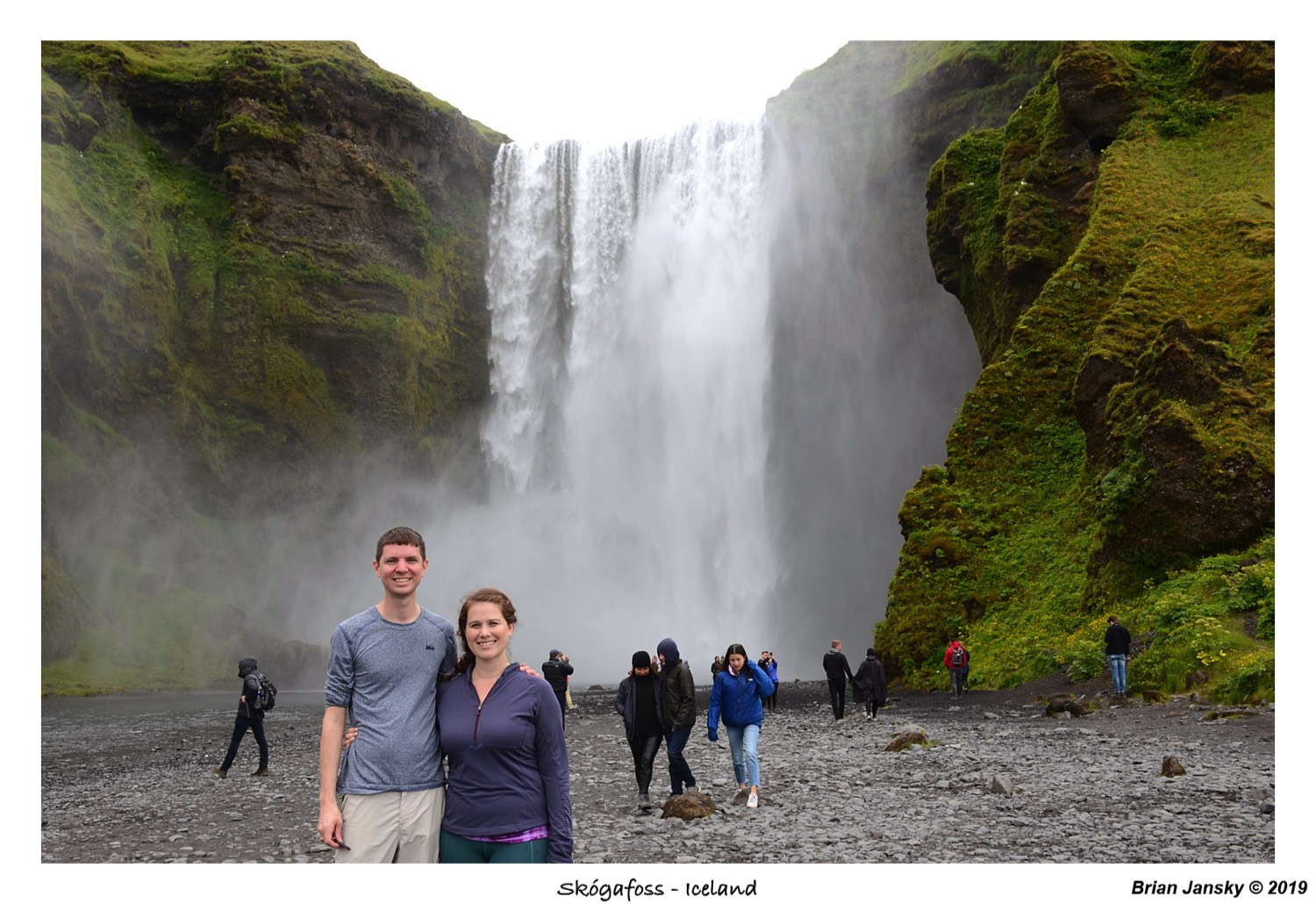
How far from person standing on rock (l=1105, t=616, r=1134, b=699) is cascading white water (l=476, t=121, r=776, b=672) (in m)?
29.1

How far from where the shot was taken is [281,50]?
5631 cm

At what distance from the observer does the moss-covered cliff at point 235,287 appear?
48.7 metres

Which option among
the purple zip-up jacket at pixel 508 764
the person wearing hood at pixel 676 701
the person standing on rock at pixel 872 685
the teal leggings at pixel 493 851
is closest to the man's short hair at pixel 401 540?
the purple zip-up jacket at pixel 508 764

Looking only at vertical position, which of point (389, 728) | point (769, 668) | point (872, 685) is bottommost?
point (872, 685)

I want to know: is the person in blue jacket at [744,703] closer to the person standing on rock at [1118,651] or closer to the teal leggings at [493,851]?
the teal leggings at [493,851]

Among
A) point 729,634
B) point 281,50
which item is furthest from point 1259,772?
point 281,50

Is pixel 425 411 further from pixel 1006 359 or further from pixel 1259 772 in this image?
pixel 1259 772

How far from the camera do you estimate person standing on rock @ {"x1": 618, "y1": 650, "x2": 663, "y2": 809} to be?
10.7m

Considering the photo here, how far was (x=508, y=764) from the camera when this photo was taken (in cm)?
449

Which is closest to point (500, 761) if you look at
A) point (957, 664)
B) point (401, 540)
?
point (401, 540)

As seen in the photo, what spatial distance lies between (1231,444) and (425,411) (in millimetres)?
45596

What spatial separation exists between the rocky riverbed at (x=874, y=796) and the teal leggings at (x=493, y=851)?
3.86 meters

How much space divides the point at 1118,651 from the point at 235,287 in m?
50.3

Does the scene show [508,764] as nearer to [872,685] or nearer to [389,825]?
[389,825]
